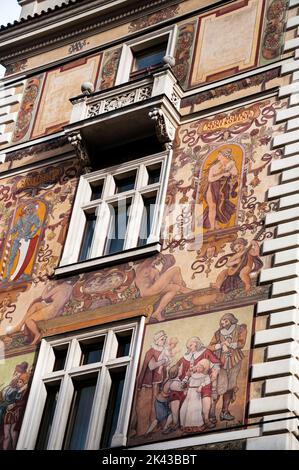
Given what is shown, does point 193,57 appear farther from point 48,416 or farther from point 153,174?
point 48,416

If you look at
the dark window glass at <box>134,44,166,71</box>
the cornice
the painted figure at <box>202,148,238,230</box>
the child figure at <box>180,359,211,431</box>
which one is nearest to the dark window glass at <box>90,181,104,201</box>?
the painted figure at <box>202,148,238,230</box>

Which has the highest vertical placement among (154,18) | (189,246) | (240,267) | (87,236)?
(154,18)

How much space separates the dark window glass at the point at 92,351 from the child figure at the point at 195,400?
77.2 inches

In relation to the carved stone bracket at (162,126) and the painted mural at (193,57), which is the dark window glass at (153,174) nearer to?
the carved stone bracket at (162,126)

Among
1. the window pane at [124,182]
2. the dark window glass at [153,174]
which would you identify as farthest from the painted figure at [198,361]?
the window pane at [124,182]

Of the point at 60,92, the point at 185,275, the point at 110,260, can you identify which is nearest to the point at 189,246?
the point at 185,275

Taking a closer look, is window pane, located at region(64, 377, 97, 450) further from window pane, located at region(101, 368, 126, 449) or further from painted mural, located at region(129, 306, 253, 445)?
painted mural, located at region(129, 306, 253, 445)

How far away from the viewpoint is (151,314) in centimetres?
1709

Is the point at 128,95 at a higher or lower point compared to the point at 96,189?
higher

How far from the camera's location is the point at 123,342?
1734 cm

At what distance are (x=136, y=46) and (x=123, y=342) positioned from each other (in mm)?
6945

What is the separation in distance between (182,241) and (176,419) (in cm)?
324

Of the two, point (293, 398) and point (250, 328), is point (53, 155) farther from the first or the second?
point (293, 398)
